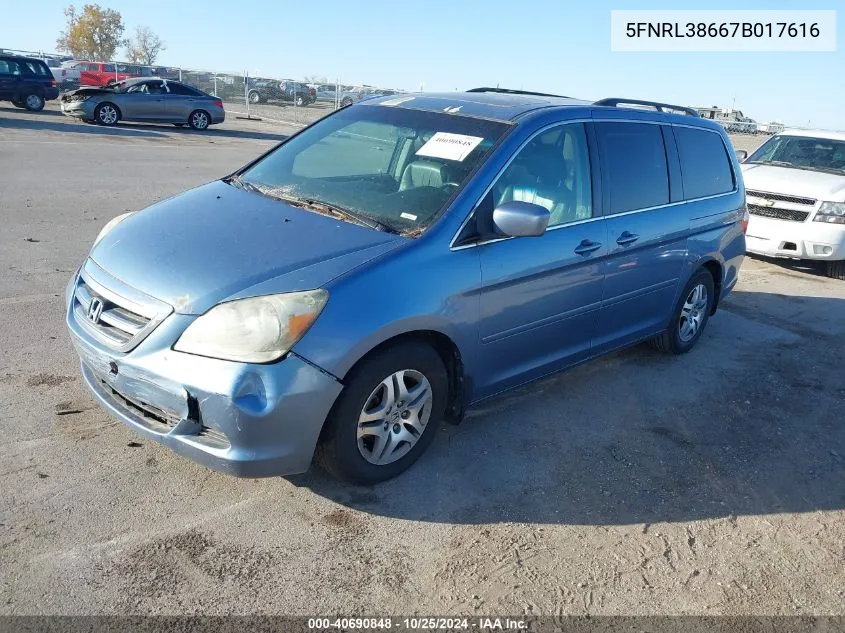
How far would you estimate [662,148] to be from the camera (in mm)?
5176

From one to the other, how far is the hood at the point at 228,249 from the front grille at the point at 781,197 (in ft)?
22.6

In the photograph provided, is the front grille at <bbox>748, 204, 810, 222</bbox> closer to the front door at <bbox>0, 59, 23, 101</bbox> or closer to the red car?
the front door at <bbox>0, 59, 23, 101</bbox>

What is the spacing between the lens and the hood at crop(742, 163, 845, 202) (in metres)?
8.85

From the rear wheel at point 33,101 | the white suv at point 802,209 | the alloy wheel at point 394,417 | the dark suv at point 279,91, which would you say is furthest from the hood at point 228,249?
the dark suv at point 279,91

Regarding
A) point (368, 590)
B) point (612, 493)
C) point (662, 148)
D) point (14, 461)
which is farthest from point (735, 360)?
point (14, 461)

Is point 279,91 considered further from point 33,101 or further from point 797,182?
point 797,182

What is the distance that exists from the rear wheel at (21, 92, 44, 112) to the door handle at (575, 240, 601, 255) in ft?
75.9

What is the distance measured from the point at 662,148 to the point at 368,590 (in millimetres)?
3731

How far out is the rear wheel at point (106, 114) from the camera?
2056 cm

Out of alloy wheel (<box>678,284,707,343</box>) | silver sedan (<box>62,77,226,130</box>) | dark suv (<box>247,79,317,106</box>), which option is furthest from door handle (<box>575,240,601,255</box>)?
dark suv (<box>247,79,317,106</box>)

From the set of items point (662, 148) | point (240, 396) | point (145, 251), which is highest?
point (662, 148)

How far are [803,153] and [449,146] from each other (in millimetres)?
8107

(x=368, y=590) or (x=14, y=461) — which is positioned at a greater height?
(x=14, y=461)

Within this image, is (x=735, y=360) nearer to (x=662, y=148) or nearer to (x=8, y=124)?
(x=662, y=148)
